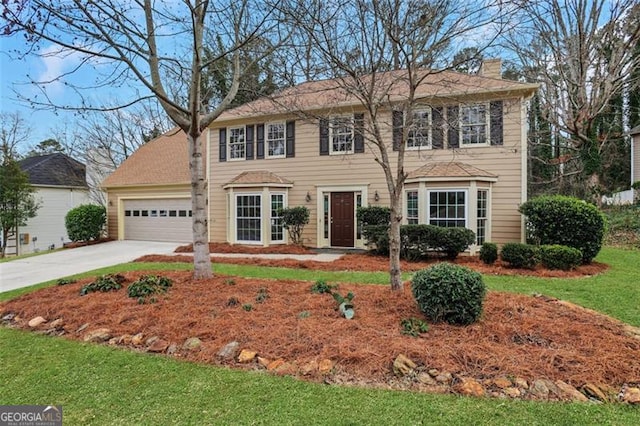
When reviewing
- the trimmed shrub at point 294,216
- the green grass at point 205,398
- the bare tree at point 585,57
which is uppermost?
the bare tree at point 585,57

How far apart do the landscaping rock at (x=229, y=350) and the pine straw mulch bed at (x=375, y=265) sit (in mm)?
4660

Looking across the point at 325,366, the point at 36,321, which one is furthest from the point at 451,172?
the point at 36,321

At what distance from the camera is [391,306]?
4664mm

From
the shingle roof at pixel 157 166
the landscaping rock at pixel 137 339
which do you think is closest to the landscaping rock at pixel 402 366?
the landscaping rock at pixel 137 339

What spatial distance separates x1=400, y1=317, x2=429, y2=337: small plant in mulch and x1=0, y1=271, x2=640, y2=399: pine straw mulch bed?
69 millimetres

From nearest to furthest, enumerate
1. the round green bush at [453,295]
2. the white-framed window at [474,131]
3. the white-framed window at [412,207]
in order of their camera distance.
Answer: the round green bush at [453,295] < the white-framed window at [474,131] < the white-framed window at [412,207]

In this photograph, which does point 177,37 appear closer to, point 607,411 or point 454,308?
point 454,308

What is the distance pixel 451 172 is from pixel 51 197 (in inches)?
833

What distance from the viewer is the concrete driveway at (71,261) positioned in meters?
8.47

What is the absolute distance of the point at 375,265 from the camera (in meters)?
8.58

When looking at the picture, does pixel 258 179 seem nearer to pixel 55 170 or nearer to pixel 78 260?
pixel 78 260

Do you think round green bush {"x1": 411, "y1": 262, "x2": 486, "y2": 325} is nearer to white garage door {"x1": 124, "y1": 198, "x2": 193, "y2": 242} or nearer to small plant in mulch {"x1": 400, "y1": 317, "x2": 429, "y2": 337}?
small plant in mulch {"x1": 400, "y1": 317, "x2": 429, "y2": 337}

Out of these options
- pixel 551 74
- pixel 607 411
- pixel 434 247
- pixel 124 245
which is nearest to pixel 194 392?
pixel 607 411

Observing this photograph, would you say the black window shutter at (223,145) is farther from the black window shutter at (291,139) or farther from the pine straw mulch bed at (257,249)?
the pine straw mulch bed at (257,249)
